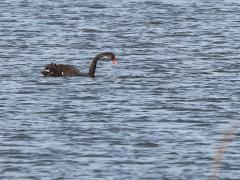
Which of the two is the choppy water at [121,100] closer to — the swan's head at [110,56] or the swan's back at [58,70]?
the swan's back at [58,70]

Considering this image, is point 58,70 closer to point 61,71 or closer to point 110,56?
point 61,71

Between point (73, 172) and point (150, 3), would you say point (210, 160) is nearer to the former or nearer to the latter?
point (73, 172)

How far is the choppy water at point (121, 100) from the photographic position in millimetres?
18172

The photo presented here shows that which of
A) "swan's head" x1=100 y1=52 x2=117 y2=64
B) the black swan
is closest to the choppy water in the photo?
the black swan

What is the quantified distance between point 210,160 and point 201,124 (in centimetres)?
343

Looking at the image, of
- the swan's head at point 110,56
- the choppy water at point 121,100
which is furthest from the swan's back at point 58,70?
the swan's head at point 110,56

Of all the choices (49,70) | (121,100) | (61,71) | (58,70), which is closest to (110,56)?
(61,71)

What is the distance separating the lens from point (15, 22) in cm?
4594

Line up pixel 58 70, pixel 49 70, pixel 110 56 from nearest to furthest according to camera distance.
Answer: pixel 49 70 → pixel 58 70 → pixel 110 56

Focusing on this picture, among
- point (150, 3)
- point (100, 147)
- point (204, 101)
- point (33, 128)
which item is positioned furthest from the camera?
point (150, 3)

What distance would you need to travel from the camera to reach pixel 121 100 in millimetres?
25047

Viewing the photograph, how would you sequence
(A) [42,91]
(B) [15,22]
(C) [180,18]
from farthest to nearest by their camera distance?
(C) [180,18]
(B) [15,22]
(A) [42,91]

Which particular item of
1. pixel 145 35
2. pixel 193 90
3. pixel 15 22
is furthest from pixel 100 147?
pixel 15 22

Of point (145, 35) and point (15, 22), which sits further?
point (15, 22)
